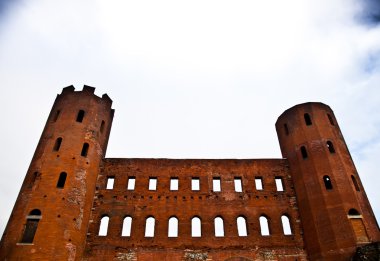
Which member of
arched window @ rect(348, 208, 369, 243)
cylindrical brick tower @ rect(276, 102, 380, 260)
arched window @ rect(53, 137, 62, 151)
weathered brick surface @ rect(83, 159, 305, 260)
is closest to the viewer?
arched window @ rect(348, 208, 369, 243)

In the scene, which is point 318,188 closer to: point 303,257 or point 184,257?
point 303,257

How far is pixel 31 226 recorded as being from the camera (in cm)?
1731

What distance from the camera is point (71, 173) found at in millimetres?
19484

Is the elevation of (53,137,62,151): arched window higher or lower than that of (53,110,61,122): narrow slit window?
lower

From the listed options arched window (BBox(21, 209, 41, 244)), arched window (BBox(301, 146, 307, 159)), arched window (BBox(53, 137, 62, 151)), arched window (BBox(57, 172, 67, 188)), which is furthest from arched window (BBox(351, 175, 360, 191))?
arched window (BBox(53, 137, 62, 151))

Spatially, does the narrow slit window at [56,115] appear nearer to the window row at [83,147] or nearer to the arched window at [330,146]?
the window row at [83,147]

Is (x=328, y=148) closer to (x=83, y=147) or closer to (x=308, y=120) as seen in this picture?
(x=308, y=120)

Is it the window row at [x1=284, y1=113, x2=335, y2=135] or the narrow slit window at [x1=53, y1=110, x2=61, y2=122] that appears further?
the window row at [x1=284, y1=113, x2=335, y2=135]

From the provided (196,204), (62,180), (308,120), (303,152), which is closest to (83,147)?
(62,180)

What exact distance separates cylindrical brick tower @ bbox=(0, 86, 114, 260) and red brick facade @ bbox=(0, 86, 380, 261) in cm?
6

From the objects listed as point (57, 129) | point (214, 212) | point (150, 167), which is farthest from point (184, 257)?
point (57, 129)

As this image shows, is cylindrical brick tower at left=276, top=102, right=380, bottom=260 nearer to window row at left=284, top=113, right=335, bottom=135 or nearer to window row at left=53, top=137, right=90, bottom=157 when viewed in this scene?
window row at left=284, top=113, right=335, bottom=135

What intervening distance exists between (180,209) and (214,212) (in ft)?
7.55

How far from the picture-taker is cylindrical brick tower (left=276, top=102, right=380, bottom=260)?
17484 mm
